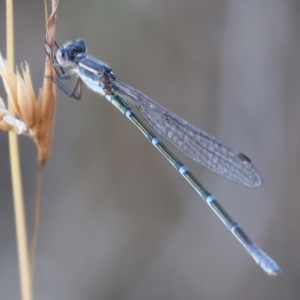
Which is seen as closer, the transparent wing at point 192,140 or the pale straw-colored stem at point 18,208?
the pale straw-colored stem at point 18,208

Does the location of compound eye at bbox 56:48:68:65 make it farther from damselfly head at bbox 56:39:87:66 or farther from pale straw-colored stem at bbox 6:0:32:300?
pale straw-colored stem at bbox 6:0:32:300

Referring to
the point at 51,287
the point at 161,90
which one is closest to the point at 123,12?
the point at 161,90

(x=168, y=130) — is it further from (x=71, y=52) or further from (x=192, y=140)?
(x=71, y=52)

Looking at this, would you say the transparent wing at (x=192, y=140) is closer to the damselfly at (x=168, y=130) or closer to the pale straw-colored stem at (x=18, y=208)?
the damselfly at (x=168, y=130)

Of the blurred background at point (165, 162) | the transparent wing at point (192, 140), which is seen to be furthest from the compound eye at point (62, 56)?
the transparent wing at point (192, 140)

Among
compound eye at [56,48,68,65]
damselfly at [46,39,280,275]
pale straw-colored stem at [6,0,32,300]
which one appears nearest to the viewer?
pale straw-colored stem at [6,0,32,300]

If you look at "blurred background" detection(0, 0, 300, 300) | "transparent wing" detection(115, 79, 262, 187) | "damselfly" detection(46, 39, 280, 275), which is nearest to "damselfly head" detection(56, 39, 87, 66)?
"damselfly" detection(46, 39, 280, 275)

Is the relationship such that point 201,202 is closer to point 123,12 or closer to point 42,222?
point 42,222
